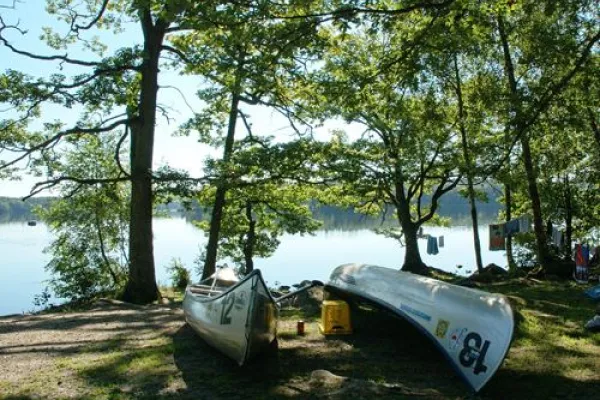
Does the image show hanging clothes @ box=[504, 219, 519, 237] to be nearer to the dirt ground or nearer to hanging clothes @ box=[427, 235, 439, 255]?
hanging clothes @ box=[427, 235, 439, 255]

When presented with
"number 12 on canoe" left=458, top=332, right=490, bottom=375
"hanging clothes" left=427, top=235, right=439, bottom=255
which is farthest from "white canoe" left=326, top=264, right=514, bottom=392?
"hanging clothes" left=427, top=235, right=439, bottom=255

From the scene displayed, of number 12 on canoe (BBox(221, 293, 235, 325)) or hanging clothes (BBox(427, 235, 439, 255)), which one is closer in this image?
number 12 on canoe (BBox(221, 293, 235, 325))

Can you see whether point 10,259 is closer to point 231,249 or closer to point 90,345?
point 231,249

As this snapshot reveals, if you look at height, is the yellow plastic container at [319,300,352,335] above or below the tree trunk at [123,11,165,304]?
below

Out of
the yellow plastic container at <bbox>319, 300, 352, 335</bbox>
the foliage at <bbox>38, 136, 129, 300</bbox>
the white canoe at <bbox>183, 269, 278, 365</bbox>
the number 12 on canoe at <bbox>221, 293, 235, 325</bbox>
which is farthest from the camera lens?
the foliage at <bbox>38, 136, 129, 300</bbox>

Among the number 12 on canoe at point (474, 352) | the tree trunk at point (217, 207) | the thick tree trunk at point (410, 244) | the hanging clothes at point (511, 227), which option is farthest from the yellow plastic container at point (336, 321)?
the thick tree trunk at point (410, 244)

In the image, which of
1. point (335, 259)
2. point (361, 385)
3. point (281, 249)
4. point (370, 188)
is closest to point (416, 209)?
point (370, 188)

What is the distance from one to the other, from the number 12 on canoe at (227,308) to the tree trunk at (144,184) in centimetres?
719

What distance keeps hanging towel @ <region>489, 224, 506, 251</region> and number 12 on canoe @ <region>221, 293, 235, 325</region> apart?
12.8m

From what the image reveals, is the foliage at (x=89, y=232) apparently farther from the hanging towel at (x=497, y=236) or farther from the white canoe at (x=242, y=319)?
the white canoe at (x=242, y=319)

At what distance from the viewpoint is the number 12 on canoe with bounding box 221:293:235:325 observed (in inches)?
254

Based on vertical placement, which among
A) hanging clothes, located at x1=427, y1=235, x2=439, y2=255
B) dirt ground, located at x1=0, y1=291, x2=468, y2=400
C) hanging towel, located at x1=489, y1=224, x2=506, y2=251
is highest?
hanging towel, located at x1=489, y1=224, x2=506, y2=251

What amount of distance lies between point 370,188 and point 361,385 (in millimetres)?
13323

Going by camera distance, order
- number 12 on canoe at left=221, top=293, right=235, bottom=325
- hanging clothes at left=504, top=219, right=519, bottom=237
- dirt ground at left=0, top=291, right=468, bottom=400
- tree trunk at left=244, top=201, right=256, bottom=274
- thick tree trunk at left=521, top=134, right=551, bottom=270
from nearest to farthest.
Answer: dirt ground at left=0, top=291, right=468, bottom=400 → number 12 on canoe at left=221, top=293, right=235, bottom=325 → thick tree trunk at left=521, top=134, right=551, bottom=270 → hanging clothes at left=504, top=219, right=519, bottom=237 → tree trunk at left=244, top=201, right=256, bottom=274
